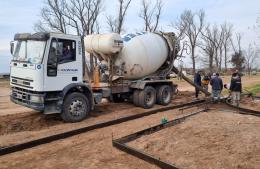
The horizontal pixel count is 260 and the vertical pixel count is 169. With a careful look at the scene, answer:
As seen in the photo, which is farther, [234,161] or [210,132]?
[210,132]

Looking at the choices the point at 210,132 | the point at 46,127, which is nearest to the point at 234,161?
the point at 210,132

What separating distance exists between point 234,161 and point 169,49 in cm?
951

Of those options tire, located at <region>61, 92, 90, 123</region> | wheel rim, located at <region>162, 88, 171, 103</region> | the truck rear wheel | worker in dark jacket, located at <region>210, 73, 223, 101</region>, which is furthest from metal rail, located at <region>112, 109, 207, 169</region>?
worker in dark jacket, located at <region>210, 73, 223, 101</region>

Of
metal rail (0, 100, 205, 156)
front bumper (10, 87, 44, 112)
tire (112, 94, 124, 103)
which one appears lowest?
metal rail (0, 100, 205, 156)

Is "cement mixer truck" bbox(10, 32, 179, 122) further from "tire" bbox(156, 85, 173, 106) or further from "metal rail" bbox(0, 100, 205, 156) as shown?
"metal rail" bbox(0, 100, 205, 156)

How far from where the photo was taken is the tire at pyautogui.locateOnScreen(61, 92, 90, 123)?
10661 millimetres

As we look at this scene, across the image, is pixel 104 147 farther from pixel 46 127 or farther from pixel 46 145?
pixel 46 127

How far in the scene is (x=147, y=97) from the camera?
46.1 feet

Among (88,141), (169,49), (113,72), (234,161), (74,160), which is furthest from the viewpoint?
(169,49)

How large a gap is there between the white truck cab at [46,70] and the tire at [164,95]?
452cm

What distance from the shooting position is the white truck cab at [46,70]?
9.95 meters

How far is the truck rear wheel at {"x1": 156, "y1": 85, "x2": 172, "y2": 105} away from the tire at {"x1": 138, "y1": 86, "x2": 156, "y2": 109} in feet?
1.38

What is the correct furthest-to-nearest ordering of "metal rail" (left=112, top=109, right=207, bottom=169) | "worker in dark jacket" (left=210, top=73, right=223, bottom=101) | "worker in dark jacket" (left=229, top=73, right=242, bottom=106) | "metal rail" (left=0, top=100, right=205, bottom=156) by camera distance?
"worker in dark jacket" (left=210, top=73, right=223, bottom=101) < "worker in dark jacket" (left=229, top=73, right=242, bottom=106) < "metal rail" (left=0, top=100, right=205, bottom=156) < "metal rail" (left=112, top=109, right=207, bottom=169)

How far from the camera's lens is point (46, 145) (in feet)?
26.5
